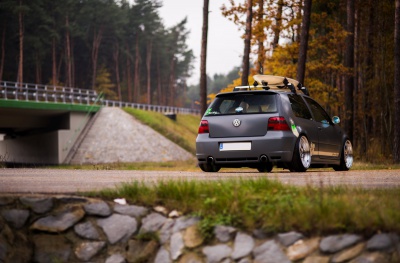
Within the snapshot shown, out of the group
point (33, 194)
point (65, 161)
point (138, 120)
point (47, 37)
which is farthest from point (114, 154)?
point (33, 194)

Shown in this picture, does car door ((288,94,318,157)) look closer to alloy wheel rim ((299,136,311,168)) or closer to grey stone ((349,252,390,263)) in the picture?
alloy wheel rim ((299,136,311,168))

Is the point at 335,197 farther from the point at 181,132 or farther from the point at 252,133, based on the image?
the point at 181,132

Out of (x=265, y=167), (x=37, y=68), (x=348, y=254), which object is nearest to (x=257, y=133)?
(x=265, y=167)

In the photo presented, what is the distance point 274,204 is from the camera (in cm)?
742

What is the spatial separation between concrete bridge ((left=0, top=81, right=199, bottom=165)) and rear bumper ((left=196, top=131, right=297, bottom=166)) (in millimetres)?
35722

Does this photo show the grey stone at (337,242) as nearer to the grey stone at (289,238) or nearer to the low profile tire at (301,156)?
the grey stone at (289,238)

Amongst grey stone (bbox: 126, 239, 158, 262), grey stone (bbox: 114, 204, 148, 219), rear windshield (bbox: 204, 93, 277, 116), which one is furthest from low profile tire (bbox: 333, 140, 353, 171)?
grey stone (bbox: 126, 239, 158, 262)

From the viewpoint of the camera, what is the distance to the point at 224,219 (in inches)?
290

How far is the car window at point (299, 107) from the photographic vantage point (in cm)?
1461

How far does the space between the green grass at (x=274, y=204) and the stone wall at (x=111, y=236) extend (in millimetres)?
133

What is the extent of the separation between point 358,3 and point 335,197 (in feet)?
85.3

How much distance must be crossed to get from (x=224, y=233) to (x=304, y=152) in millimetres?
7545

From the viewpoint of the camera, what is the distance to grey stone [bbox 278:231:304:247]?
684 cm

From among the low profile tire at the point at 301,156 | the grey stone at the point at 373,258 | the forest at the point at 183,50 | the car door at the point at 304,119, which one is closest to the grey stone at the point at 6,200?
the grey stone at the point at 373,258
